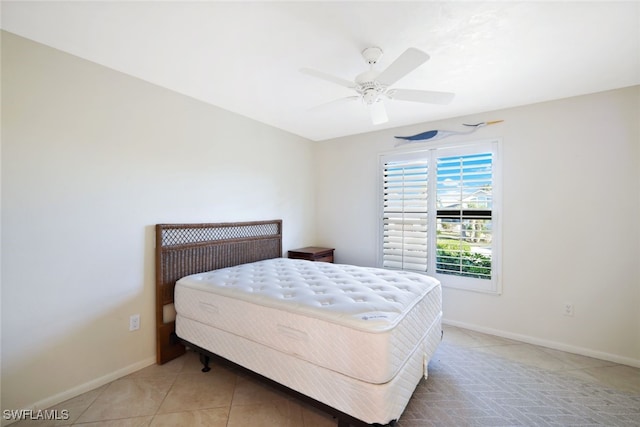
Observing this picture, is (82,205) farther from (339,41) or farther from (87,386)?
(339,41)

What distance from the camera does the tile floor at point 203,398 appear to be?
67.4 inches

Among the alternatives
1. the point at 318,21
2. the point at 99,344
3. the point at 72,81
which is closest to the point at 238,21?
the point at 318,21

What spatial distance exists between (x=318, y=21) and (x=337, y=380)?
2030mm

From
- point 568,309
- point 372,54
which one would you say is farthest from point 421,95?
point 568,309

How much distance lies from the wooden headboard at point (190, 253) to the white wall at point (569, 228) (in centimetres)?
249

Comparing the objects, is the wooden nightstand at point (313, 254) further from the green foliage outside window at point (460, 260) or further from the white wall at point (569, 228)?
the white wall at point (569, 228)

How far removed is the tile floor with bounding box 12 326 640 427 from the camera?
5.61ft

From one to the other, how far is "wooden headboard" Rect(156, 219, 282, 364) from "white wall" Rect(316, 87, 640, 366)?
2.49 meters

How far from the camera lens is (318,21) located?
1.58m

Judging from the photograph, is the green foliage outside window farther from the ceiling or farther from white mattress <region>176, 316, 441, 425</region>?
the ceiling

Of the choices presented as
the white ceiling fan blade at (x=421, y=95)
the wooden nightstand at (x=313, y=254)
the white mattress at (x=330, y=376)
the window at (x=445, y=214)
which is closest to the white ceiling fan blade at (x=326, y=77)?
the white ceiling fan blade at (x=421, y=95)

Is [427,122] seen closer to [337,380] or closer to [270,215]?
[270,215]

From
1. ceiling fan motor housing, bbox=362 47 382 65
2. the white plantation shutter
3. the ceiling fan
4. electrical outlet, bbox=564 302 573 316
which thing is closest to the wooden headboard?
the white plantation shutter

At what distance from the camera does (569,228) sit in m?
2.60
